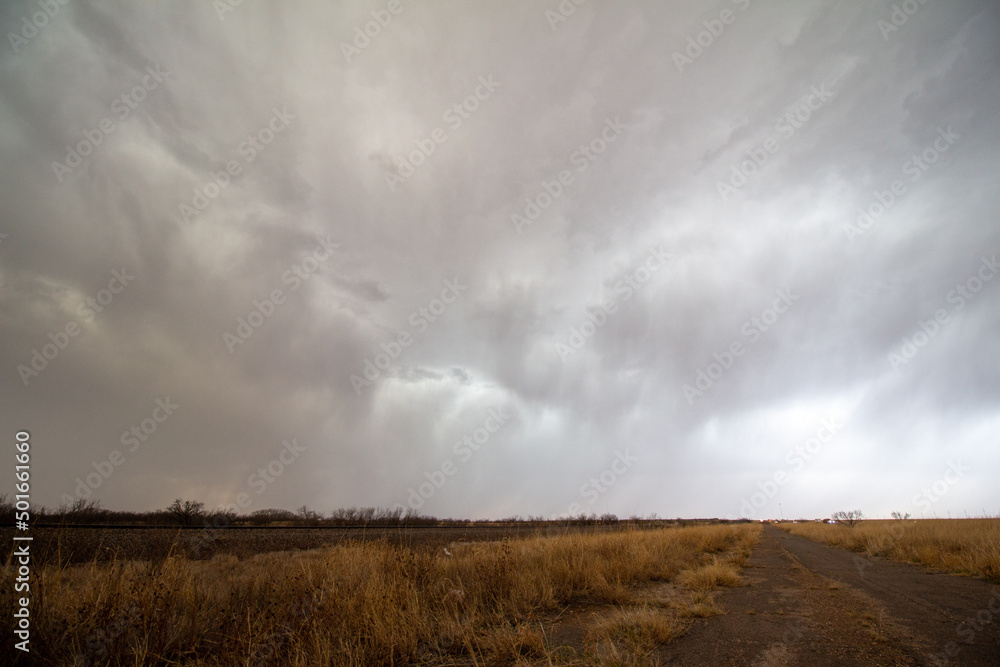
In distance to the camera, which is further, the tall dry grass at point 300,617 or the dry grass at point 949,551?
the dry grass at point 949,551

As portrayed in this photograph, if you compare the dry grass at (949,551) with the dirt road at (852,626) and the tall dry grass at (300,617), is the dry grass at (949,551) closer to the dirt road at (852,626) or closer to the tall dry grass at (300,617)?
the dirt road at (852,626)

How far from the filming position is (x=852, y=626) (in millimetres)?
5727

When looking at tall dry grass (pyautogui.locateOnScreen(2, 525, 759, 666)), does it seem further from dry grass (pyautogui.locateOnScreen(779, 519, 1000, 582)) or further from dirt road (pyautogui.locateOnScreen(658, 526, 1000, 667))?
dry grass (pyautogui.locateOnScreen(779, 519, 1000, 582))

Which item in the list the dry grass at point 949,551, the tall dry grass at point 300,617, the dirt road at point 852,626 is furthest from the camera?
the dry grass at point 949,551

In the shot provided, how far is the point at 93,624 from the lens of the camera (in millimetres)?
4465

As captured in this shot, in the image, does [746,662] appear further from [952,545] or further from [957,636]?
[952,545]

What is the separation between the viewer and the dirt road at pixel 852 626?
4.58 meters

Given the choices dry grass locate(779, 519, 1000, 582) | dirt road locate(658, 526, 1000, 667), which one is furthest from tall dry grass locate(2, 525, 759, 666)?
dry grass locate(779, 519, 1000, 582)

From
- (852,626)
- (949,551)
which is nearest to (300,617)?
(852,626)

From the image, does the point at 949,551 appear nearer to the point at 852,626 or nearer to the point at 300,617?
the point at 852,626

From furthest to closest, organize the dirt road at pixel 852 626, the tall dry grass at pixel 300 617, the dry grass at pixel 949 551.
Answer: the dry grass at pixel 949 551
the dirt road at pixel 852 626
the tall dry grass at pixel 300 617

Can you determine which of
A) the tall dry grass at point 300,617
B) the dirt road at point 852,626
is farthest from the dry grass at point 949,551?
the tall dry grass at point 300,617

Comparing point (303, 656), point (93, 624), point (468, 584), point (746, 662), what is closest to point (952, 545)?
point (746, 662)

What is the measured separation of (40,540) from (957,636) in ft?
86.2
